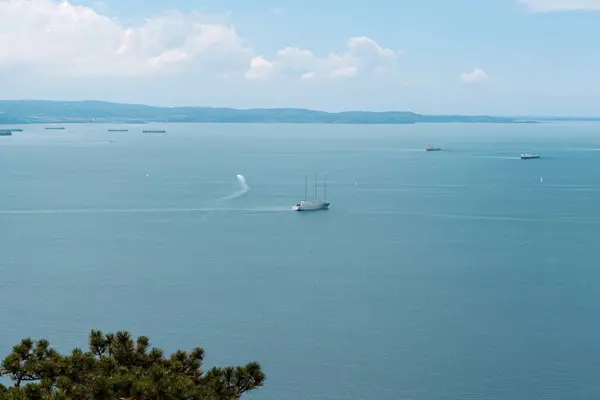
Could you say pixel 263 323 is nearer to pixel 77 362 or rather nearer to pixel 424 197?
pixel 77 362

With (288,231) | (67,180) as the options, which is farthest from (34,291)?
(67,180)

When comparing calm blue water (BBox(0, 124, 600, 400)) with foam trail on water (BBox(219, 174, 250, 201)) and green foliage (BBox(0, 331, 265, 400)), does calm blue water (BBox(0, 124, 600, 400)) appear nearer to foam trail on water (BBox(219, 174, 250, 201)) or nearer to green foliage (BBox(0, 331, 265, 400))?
foam trail on water (BBox(219, 174, 250, 201))

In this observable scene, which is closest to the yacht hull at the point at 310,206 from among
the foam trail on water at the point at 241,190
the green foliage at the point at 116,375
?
the foam trail on water at the point at 241,190

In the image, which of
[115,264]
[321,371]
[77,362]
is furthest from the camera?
[115,264]

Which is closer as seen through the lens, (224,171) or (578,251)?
(578,251)

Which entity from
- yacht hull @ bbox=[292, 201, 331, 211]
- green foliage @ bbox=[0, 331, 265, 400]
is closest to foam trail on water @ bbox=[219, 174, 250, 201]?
yacht hull @ bbox=[292, 201, 331, 211]

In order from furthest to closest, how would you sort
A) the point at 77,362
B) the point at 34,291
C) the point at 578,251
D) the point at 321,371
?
1. the point at 578,251
2. the point at 34,291
3. the point at 321,371
4. the point at 77,362
